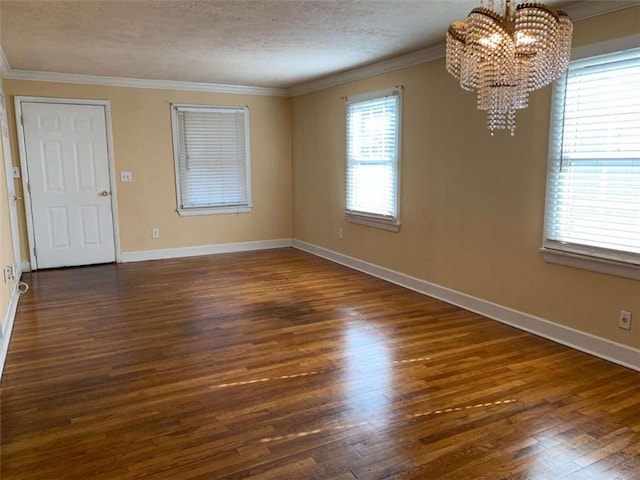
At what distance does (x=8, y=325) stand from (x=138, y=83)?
356cm

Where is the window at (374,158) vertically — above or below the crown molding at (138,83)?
below

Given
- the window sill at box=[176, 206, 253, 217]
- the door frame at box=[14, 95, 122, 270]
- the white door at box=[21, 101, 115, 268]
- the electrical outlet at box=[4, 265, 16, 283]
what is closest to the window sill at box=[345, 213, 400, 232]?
the window sill at box=[176, 206, 253, 217]

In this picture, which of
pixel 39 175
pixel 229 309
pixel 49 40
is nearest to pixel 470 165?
pixel 229 309

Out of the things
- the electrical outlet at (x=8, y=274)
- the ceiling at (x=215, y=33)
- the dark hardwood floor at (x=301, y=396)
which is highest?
the ceiling at (x=215, y=33)

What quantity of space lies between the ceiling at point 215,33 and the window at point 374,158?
486 mm

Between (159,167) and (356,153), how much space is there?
8.70ft

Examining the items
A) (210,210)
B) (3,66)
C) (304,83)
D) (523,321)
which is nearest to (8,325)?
(3,66)

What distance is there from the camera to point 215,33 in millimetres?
3768

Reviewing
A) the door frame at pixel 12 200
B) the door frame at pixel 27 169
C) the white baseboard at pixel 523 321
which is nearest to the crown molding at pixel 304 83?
the door frame at pixel 27 169

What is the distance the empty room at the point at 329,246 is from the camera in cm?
228

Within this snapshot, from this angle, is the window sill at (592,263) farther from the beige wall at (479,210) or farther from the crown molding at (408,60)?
the crown molding at (408,60)

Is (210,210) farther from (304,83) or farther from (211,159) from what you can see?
(304,83)

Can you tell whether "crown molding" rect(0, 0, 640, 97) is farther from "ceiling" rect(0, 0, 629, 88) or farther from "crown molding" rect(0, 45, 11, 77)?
"ceiling" rect(0, 0, 629, 88)

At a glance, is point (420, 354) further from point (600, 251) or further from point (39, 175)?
point (39, 175)
